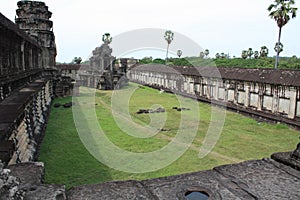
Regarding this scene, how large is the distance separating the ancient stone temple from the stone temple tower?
11235 millimetres

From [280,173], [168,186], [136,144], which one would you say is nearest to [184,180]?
[168,186]

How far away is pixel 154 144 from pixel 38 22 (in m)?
20.5

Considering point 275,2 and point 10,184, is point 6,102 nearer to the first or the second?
point 10,184

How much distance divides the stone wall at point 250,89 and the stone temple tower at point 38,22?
14296 millimetres

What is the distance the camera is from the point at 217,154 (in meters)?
9.83

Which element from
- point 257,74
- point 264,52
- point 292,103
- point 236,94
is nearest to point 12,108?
point 292,103

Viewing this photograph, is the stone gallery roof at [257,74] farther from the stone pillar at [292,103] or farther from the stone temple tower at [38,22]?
the stone temple tower at [38,22]

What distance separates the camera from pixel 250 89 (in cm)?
1872

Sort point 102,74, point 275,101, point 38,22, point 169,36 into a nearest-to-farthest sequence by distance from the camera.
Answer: point 275,101 → point 38,22 → point 102,74 → point 169,36

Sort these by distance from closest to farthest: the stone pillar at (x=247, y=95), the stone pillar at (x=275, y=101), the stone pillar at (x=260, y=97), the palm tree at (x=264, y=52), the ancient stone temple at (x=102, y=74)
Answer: the stone pillar at (x=275, y=101) → the stone pillar at (x=260, y=97) → the stone pillar at (x=247, y=95) → the ancient stone temple at (x=102, y=74) → the palm tree at (x=264, y=52)

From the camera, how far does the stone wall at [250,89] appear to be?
1563 cm

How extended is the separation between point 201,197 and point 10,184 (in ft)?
5.57

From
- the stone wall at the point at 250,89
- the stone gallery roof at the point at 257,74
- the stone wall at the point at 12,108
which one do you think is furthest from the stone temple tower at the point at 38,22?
the stone wall at the point at 12,108

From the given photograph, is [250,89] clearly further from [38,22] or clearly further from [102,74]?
[102,74]
